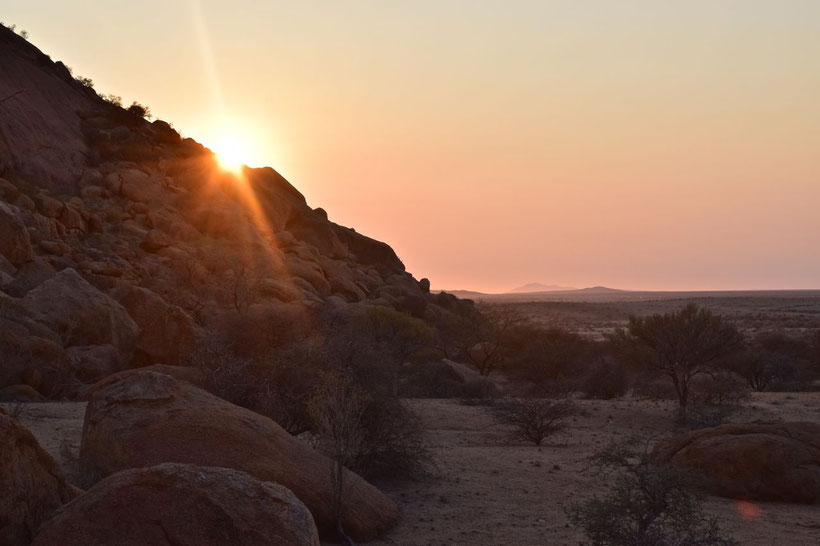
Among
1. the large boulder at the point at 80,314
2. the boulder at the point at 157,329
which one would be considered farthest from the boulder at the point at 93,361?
the boulder at the point at 157,329

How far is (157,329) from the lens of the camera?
947 inches

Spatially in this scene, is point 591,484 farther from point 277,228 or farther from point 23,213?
point 277,228

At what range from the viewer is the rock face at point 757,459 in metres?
12.1

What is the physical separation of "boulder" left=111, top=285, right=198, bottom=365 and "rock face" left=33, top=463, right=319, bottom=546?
17.8 m

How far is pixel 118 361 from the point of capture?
22.3 metres

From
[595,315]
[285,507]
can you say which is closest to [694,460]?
[285,507]

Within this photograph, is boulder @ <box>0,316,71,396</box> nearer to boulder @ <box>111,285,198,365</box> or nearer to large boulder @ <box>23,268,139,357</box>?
large boulder @ <box>23,268,139,357</box>

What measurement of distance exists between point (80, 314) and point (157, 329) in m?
2.51

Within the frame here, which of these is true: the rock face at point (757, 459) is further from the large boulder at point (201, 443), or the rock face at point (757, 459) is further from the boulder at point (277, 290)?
the boulder at point (277, 290)

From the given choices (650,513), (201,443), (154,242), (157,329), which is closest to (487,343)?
(154,242)

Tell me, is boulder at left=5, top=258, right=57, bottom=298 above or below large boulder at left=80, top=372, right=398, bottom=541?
above

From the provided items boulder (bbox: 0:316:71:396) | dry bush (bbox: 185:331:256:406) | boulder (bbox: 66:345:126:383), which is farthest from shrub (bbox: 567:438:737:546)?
boulder (bbox: 66:345:126:383)

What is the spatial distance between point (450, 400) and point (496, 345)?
44.2 feet

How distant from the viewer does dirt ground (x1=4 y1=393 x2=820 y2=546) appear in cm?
978
